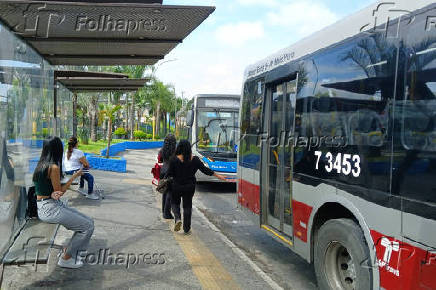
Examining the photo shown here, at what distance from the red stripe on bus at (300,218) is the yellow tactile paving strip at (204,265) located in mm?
1000

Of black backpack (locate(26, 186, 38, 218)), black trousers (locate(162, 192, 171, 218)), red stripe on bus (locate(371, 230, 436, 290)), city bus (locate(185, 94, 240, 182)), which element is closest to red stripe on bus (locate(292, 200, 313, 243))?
red stripe on bus (locate(371, 230, 436, 290))

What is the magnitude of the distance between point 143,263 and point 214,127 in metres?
8.87

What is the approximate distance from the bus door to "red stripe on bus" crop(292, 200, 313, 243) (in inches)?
10.6

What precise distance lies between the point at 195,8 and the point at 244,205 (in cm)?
382

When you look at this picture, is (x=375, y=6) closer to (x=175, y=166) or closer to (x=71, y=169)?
(x=175, y=166)

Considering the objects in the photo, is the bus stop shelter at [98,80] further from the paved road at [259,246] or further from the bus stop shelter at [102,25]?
the paved road at [259,246]

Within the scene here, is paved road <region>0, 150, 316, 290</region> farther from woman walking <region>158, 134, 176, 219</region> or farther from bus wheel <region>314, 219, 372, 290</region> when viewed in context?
bus wheel <region>314, 219, 372, 290</region>

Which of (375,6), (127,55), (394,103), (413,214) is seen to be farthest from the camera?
(127,55)

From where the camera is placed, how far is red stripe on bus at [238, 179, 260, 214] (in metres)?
6.89

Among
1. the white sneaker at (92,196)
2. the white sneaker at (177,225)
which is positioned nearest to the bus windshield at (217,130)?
the white sneaker at (92,196)

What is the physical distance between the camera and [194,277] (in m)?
5.43

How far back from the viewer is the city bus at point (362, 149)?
3.31 metres

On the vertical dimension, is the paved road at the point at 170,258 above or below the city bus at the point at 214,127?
below

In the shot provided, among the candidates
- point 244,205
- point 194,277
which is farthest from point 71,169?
point 194,277
